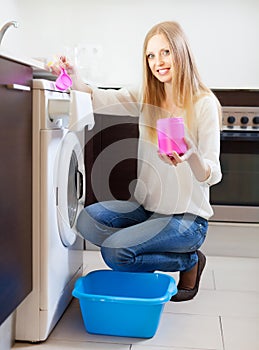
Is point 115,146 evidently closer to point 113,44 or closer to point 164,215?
point 164,215

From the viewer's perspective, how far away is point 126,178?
2285 mm

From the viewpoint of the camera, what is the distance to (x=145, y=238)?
6.43 feet

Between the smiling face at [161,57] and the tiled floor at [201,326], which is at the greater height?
the smiling face at [161,57]

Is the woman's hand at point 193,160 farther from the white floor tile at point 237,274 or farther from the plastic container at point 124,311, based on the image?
the white floor tile at point 237,274

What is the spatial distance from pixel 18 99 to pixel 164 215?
727 millimetres

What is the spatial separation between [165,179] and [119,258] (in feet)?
1.02

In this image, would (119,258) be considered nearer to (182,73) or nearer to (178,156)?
(178,156)

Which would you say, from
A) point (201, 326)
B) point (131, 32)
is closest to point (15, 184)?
point (201, 326)

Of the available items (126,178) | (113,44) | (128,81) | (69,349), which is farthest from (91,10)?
(69,349)

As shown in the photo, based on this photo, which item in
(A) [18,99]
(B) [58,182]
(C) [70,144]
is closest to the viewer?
(A) [18,99]

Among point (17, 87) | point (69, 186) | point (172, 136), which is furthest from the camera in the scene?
point (69, 186)

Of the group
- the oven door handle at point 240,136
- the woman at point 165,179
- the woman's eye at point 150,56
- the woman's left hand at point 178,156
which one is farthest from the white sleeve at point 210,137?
the oven door handle at point 240,136

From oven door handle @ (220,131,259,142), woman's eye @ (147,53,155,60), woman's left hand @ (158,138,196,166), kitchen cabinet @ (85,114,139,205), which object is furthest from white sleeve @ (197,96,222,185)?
oven door handle @ (220,131,259,142)

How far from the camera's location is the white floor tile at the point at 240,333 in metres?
1.78
